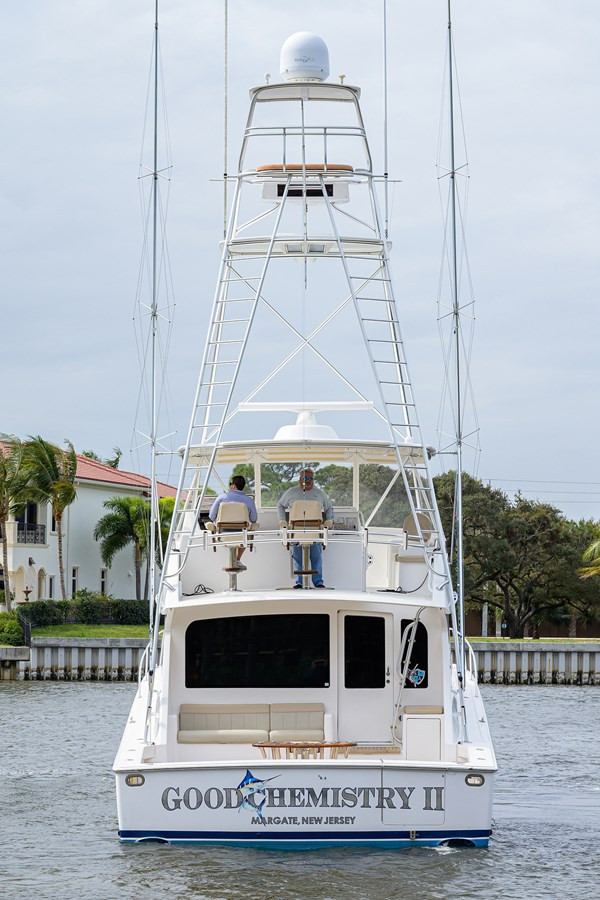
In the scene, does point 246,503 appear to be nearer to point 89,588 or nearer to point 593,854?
point 593,854

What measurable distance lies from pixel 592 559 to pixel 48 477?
25557 millimetres

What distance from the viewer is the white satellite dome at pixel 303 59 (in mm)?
17250

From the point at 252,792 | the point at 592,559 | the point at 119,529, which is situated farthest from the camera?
the point at 592,559

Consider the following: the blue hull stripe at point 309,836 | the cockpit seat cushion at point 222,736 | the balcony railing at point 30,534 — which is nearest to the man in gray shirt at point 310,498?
the cockpit seat cushion at point 222,736

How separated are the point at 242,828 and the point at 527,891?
3.11 metres

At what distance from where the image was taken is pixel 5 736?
30094 mm

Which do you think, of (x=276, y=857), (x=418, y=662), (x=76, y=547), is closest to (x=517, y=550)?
(x=76, y=547)

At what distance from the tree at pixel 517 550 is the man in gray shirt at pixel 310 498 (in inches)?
1892

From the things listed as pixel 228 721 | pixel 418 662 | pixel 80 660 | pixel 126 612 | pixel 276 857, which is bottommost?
pixel 80 660

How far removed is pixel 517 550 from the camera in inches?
2621

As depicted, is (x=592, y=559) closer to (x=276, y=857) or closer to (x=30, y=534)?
(x=30, y=534)

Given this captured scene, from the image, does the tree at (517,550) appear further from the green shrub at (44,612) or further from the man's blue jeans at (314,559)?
the man's blue jeans at (314,559)

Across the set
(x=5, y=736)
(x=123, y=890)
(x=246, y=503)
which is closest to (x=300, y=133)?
(x=246, y=503)

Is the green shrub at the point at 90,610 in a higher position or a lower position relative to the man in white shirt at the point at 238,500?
lower
